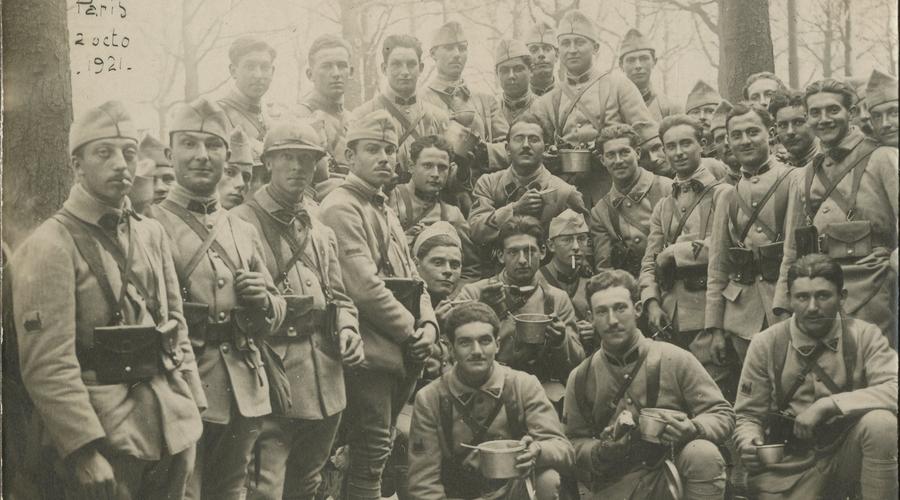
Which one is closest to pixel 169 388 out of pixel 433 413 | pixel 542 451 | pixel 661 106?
pixel 433 413

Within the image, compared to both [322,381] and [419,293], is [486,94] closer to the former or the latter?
[419,293]

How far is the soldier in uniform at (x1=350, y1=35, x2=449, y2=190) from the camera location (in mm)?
5988

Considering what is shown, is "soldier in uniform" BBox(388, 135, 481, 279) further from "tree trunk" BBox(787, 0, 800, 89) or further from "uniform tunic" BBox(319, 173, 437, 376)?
"tree trunk" BBox(787, 0, 800, 89)

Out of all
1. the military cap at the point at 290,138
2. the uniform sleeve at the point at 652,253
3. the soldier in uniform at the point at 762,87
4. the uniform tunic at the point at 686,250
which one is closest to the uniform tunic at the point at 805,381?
the uniform tunic at the point at 686,250

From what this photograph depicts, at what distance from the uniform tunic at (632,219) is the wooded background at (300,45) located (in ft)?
1.72

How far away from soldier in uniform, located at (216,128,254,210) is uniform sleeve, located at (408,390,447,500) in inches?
54.5

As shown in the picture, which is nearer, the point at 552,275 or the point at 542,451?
the point at 542,451

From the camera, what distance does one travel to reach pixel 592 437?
5.66 metres

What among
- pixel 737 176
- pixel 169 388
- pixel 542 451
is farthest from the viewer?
pixel 737 176

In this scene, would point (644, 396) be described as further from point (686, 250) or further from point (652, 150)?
point (652, 150)

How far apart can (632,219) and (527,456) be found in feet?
4.83

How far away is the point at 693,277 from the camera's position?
587cm

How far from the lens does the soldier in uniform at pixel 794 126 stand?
5.62 metres

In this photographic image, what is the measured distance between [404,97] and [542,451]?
6.74 feet
